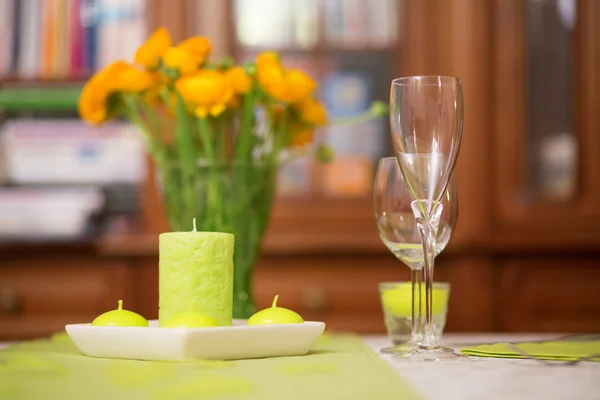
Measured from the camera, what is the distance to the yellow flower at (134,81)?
1.03 metres

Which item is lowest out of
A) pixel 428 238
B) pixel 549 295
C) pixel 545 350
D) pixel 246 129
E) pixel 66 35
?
pixel 549 295

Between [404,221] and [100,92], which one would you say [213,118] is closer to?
[100,92]

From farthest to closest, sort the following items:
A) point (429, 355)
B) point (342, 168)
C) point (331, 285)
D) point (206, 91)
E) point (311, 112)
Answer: point (342, 168)
point (331, 285)
point (311, 112)
point (206, 91)
point (429, 355)

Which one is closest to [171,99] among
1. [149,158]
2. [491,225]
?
[149,158]


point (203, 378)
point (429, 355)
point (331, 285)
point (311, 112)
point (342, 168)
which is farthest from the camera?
point (342, 168)

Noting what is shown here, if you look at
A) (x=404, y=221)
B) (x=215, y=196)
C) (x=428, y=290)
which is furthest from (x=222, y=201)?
(x=428, y=290)

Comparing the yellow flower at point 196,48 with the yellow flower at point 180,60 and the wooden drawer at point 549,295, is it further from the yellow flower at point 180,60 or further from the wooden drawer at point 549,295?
the wooden drawer at point 549,295

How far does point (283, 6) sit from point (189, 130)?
1.04 metres

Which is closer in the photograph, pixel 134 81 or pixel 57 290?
pixel 134 81

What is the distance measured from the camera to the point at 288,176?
6.66 feet

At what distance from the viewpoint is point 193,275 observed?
0.74 m

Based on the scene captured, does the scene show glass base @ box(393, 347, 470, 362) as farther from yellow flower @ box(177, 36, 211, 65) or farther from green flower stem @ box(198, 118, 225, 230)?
yellow flower @ box(177, 36, 211, 65)

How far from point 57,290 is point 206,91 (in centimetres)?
110

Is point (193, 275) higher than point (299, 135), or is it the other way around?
point (299, 135)
